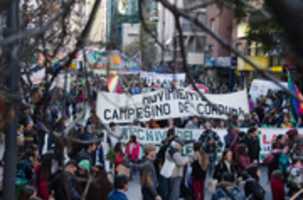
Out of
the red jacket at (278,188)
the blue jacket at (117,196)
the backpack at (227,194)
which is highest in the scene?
the blue jacket at (117,196)

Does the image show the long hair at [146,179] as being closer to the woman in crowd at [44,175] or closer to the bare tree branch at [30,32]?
the woman in crowd at [44,175]

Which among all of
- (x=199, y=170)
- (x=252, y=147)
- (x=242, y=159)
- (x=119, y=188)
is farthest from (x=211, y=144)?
(x=119, y=188)

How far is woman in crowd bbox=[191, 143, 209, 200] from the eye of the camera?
11766 millimetres

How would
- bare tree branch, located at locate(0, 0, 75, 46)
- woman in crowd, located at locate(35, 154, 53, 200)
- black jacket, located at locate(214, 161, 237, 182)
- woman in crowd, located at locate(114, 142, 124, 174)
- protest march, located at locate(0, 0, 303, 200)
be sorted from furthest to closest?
woman in crowd, located at locate(114, 142, 124, 174) < black jacket, located at locate(214, 161, 237, 182) < woman in crowd, located at locate(35, 154, 53, 200) < protest march, located at locate(0, 0, 303, 200) < bare tree branch, located at locate(0, 0, 75, 46)

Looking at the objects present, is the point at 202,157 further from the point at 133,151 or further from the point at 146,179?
the point at 133,151

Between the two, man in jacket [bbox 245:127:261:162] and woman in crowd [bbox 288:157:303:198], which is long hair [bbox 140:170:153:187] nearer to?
woman in crowd [bbox 288:157:303:198]

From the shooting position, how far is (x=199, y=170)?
12.0 m

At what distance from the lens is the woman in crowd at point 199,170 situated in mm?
11766

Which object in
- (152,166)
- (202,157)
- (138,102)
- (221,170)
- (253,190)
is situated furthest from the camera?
(138,102)

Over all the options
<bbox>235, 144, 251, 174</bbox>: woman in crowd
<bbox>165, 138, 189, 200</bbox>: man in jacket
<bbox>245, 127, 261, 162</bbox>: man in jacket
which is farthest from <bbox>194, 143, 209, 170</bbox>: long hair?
<bbox>245, 127, 261, 162</bbox>: man in jacket

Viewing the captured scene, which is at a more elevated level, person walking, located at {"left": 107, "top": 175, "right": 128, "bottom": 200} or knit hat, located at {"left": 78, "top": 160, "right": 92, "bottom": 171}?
knit hat, located at {"left": 78, "top": 160, "right": 92, "bottom": 171}

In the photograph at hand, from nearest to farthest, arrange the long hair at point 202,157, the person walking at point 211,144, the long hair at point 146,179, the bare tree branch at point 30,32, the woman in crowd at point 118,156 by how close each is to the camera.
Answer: the bare tree branch at point 30,32
the long hair at point 146,179
the woman in crowd at point 118,156
the long hair at point 202,157
the person walking at point 211,144

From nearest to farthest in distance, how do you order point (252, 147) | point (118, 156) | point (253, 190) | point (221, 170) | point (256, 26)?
1. point (256, 26)
2. point (253, 190)
3. point (221, 170)
4. point (118, 156)
5. point (252, 147)

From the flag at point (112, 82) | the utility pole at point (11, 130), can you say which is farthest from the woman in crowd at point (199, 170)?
the utility pole at point (11, 130)
